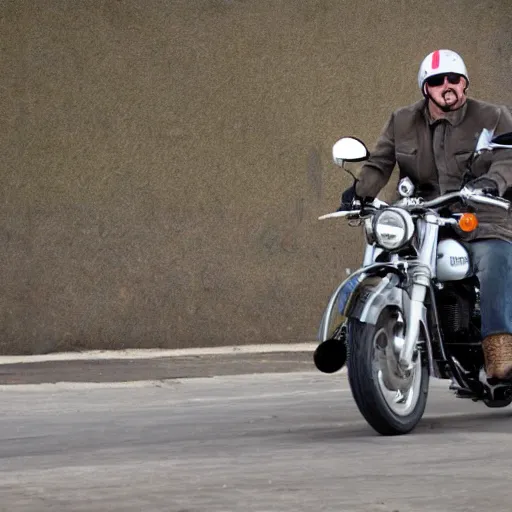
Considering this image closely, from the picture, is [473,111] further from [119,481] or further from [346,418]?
[119,481]

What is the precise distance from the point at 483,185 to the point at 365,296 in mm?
774

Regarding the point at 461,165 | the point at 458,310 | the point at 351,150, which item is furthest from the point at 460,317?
the point at 351,150

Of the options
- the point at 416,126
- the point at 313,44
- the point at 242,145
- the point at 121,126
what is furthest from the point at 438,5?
the point at 416,126

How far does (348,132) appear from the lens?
13.5m

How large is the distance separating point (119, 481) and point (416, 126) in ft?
9.20

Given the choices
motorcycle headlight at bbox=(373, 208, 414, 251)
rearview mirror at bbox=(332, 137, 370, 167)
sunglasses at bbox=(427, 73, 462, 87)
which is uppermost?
sunglasses at bbox=(427, 73, 462, 87)

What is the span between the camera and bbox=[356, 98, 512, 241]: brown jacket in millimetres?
7863

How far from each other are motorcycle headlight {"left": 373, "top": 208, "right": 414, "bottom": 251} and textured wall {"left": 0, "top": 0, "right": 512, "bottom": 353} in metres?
5.10

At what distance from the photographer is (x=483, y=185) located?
7.64 m

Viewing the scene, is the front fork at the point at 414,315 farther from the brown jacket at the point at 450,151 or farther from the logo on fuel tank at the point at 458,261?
the brown jacket at the point at 450,151

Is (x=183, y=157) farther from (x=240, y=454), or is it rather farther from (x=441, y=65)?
(x=240, y=454)

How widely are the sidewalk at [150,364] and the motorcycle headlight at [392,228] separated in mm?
3717

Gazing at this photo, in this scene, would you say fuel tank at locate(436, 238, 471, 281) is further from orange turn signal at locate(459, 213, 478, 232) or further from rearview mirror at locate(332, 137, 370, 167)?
rearview mirror at locate(332, 137, 370, 167)

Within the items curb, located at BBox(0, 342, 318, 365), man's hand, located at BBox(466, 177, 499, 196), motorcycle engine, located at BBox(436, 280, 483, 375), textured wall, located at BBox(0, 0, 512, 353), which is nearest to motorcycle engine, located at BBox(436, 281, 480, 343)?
motorcycle engine, located at BBox(436, 280, 483, 375)
